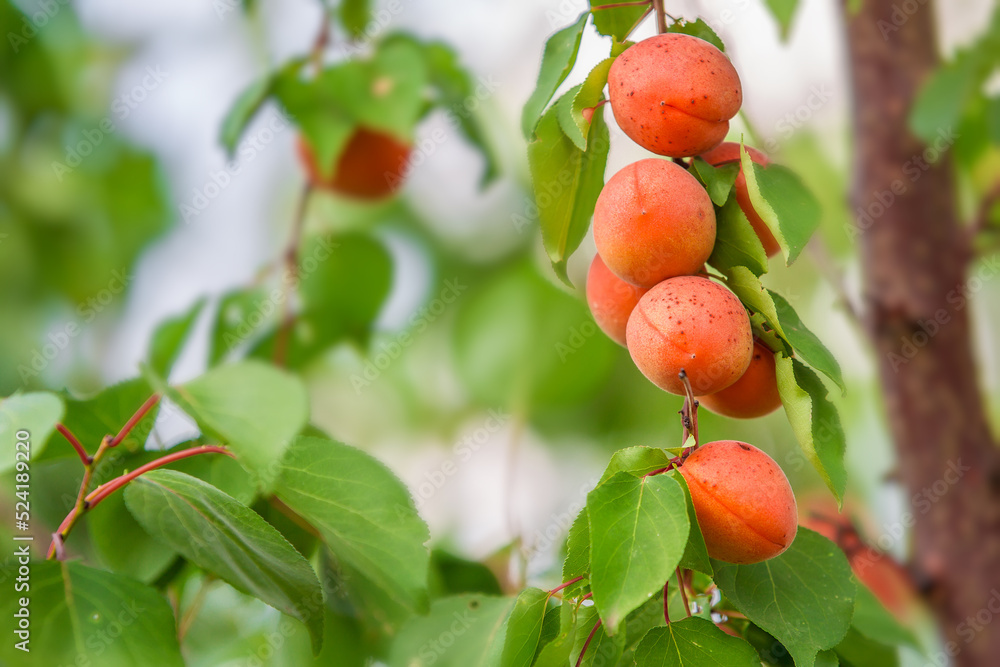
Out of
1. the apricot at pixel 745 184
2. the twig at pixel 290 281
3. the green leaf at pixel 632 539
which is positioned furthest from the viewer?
the twig at pixel 290 281

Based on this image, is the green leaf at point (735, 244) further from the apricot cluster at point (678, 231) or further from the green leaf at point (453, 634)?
the green leaf at point (453, 634)

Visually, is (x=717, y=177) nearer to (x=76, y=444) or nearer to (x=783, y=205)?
(x=783, y=205)

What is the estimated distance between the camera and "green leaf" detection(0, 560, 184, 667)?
0.48 metres

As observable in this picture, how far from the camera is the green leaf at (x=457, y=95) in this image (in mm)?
1034

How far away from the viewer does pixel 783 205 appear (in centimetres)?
45

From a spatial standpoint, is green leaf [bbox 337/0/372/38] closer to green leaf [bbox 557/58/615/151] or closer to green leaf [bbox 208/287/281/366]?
green leaf [bbox 208/287/281/366]

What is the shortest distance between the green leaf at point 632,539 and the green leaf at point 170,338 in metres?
0.63

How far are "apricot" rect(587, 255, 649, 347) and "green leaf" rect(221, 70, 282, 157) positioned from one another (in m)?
0.54

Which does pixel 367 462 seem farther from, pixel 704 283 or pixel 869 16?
pixel 869 16

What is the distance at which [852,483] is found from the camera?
4.62ft

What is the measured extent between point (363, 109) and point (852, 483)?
961 mm

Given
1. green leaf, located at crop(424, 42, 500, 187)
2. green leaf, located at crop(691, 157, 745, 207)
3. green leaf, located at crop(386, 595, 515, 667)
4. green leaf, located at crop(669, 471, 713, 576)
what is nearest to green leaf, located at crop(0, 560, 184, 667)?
green leaf, located at crop(386, 595, 515, 667)

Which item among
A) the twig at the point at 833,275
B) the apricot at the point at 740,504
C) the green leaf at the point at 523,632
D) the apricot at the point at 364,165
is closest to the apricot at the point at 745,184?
the apricot at the point at 740,504

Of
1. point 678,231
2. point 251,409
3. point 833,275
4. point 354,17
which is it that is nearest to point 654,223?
point 678,231
